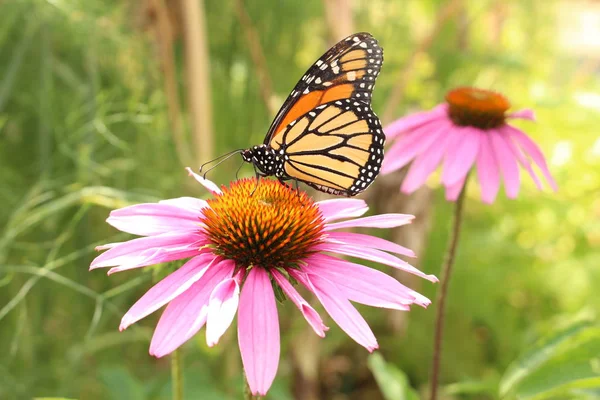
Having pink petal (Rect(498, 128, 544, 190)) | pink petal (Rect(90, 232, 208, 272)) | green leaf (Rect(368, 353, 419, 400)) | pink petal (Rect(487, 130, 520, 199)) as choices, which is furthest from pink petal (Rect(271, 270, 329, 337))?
pink petal (Rect(498, 128, 544, 190))

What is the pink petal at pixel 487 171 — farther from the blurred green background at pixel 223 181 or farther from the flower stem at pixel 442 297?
the blurred green background at pixel 223 181

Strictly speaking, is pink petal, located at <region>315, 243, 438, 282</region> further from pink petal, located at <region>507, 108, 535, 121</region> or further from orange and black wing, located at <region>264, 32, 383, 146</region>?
pink petal, located at <region>507, 108, 535, 121</region>

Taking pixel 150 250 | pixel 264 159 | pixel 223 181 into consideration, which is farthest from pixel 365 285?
pixel 223 181

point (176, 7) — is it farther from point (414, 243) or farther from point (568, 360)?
point (568, 360)

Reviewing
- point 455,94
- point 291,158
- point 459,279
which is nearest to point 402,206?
point 459,279

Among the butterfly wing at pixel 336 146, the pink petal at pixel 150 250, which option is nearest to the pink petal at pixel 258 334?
the pink petal at pixel 150 250

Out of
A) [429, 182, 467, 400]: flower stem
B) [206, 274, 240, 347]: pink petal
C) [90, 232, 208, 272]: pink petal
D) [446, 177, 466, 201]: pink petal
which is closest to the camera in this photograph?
[206, 274, 240, 347]: pink petal
